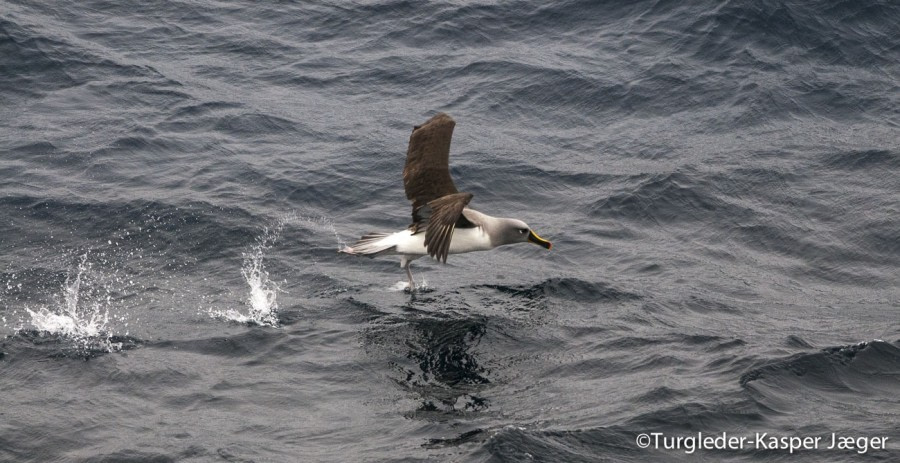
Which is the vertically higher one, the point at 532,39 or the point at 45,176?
the point at 532,39

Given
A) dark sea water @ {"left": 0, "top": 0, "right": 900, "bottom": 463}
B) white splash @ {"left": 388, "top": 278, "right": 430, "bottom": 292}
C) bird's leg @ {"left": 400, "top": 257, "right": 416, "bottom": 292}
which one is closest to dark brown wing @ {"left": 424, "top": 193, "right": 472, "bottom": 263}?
dark sea water @ {"left": 0, "top": 0, "right": 900, "bottom": 463}

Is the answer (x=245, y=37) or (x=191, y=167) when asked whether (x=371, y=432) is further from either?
(x=245, y=37)

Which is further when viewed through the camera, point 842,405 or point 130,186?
point 130,186

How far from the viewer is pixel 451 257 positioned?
18500 mm

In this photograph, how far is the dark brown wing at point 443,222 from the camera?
585 inches

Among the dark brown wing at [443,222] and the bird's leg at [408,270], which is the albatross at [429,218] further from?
the dark brown wing at [443,222]

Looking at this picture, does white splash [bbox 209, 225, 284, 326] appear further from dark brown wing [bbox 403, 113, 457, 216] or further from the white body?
dark brown wing [bbox 403, 113, 457, 216]

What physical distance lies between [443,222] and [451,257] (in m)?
3.48

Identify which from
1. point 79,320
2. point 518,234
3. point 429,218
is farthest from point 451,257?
point 79,320

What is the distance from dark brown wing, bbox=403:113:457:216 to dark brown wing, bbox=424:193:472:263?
2.28ft

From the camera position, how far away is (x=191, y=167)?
68.2ft

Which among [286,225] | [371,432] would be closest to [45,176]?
[286,225]

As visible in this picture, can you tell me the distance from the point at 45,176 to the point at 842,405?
1352 centimetres

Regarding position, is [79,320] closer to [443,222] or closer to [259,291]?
[259,291]
